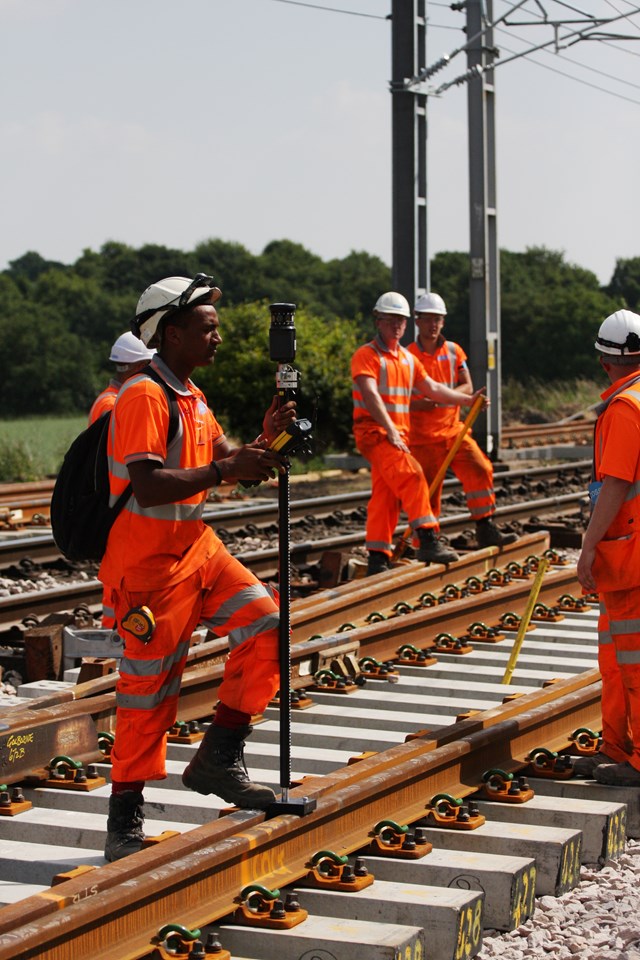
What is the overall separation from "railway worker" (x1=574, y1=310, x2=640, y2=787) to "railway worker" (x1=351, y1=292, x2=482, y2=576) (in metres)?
4.43

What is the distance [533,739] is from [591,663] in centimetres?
217

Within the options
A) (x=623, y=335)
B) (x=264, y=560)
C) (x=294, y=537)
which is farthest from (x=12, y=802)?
(x=294, y=537)

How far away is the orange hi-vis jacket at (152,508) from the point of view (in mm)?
4734

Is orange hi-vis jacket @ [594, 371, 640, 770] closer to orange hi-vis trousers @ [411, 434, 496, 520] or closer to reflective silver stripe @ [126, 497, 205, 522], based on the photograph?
reflective silver stripe @ [126, 497, 205, 522]

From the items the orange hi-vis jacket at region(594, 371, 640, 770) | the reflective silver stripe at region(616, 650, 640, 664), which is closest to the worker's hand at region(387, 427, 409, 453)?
the orange hi-vis jacket at region(594, 371, 640, 770)

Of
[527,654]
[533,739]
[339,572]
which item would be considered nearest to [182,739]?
[533,739]

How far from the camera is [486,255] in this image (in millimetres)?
22812

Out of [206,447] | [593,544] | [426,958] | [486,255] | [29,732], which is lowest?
[426,958]

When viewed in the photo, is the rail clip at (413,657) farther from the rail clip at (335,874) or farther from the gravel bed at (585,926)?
the rail clip at (335,874)

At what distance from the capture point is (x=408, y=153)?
61.7 feet

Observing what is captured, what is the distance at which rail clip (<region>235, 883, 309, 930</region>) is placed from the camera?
14.5 feet

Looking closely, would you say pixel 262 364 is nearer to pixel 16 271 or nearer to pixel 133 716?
pixel 133 716

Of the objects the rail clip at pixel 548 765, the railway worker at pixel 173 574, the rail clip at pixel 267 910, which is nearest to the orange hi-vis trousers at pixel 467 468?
the rail clip at pixel 548 765

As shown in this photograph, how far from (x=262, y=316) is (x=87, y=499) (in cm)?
2067
